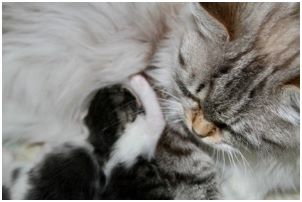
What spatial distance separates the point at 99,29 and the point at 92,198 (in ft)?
1.59

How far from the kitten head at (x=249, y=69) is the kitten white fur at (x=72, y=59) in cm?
15

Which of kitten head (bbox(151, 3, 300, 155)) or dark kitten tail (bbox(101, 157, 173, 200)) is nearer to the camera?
kitten head (bbox(151, 3, 300, 155))

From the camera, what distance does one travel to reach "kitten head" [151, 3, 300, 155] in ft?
3.86

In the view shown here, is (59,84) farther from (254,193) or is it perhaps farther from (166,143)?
(254,193)

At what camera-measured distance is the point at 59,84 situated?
→ 1.44 meters

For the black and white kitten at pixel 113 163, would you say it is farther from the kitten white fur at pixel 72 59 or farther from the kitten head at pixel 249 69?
the kitten head at pixel 249 69

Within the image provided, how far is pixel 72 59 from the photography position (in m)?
1.42

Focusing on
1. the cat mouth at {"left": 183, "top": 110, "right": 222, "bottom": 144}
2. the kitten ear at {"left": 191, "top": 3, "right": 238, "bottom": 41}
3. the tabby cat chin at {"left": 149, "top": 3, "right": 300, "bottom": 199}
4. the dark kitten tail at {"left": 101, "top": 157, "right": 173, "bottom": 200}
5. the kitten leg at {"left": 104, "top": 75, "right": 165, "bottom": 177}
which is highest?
the kitten ear at {"left": 191, "top": 3, "right": 238, "bottom": 41}

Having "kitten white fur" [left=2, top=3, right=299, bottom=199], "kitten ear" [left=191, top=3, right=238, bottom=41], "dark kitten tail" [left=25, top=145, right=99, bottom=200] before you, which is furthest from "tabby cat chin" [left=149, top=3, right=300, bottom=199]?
"dark kitten tail" [left=25, top=145, right=99, bottom=200]

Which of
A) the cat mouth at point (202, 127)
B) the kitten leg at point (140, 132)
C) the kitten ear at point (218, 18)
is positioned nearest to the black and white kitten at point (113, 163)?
the kitten leg at point (140, 132)

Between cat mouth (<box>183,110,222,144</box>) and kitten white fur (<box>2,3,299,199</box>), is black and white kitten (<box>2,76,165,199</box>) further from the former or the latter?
cat mouth (<box>183,110,222,144</box>)

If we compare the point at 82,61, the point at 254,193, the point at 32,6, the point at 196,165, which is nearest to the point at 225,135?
the point at 196,165

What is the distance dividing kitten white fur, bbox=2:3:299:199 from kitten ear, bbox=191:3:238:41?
13 centimetres

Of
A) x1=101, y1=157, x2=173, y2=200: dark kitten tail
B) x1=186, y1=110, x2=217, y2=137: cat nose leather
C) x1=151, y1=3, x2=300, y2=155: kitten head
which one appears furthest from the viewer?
x1=101, y1=157, x2=173, y2=200: dark kitten tail
